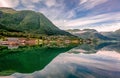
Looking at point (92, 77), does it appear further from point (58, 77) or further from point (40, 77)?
point (40, 77)

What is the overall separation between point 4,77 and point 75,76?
41.8 feet

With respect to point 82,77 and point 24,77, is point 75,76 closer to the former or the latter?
point 82,77

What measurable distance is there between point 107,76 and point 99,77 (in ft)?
7.54

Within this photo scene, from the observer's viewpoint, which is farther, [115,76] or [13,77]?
[115,76]

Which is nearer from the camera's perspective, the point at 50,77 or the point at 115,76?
the point at 50,77

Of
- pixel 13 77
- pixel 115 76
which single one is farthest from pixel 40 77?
pixel 115 76

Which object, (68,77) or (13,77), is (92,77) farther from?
(13,77)

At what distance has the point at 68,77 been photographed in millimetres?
42781

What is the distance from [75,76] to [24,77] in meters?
9.40

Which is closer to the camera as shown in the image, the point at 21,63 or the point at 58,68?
the point at 58,68

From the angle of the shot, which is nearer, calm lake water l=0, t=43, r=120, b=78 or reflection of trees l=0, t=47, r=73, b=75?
calm lake water l=0, t=43, r=120, b=78

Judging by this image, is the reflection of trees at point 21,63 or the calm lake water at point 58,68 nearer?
the calm lake water at point 58,68

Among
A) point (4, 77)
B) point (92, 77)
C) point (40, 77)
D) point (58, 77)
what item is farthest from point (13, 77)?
point (92, 77)

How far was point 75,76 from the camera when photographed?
44625mm
